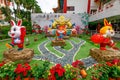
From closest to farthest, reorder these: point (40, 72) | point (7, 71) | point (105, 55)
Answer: point (40, 72)
point (7, 71)
point (105, 55)

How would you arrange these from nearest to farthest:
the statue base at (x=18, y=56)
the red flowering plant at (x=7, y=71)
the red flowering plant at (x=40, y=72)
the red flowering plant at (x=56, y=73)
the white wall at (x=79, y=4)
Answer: the red flowering plant at (x=56, y=73)
the red flowering plant at (x=40, y=72)
the red flowering plant at (x=7, y=71)
the statue base at (x=18, y=56)
the white wall at (x=79, y=4)

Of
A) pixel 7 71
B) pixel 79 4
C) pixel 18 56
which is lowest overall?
pixel 18 56

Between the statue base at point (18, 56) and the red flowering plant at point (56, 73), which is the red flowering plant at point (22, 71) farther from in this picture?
the statue base at point (18, 56)

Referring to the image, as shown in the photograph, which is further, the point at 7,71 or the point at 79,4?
the point at 79,4

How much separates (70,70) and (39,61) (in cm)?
491

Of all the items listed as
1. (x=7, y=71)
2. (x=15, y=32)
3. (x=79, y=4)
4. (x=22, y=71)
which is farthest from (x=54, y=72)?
(x=79, y=4)

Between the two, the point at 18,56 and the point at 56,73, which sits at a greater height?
the point at 56,73

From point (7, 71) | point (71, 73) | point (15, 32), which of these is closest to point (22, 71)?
point (7, 71)

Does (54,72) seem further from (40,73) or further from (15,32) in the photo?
(15,32)

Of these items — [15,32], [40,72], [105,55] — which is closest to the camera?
[40,72]

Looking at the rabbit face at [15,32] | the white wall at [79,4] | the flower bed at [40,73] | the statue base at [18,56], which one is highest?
the white wall at [79,4]

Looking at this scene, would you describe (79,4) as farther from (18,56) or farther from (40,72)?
(40,72)

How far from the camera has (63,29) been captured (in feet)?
57.4

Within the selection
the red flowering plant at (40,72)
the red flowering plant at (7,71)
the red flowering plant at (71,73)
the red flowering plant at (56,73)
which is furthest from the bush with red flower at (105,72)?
the red flowering plant at (7,71)
